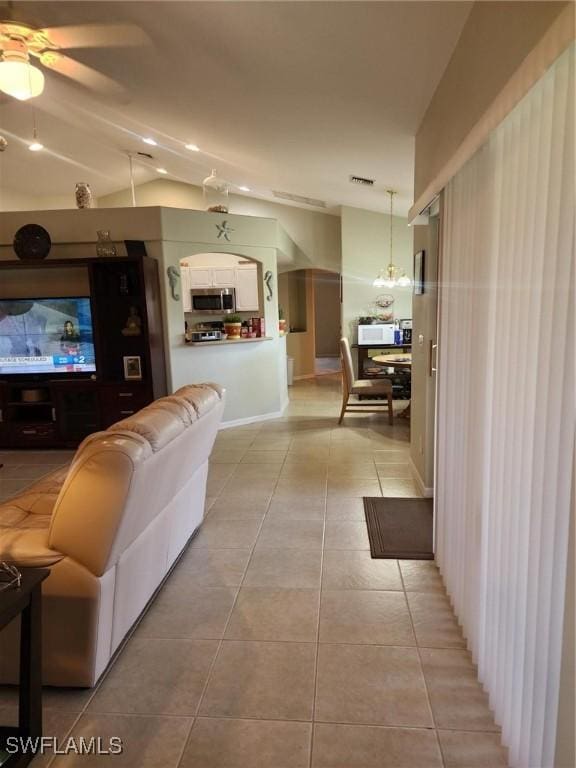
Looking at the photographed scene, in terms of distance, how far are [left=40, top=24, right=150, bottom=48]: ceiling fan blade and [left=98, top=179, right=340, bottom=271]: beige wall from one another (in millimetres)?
4554

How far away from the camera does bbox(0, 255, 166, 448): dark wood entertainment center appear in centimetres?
503

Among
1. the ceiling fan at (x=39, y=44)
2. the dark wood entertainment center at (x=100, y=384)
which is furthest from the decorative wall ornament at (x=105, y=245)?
the ceiling fan at (x=39, y=44)

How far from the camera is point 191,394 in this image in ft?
→ 8.50

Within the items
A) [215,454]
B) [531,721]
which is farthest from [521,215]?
[215,454]

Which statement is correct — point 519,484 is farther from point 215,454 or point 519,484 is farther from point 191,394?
point 215,454

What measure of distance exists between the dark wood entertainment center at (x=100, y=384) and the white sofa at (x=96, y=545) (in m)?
3.00

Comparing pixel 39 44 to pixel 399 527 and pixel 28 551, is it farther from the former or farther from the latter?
pixel 399 527

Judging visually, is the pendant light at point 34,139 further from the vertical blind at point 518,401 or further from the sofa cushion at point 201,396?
the vertical blind at point 518,401

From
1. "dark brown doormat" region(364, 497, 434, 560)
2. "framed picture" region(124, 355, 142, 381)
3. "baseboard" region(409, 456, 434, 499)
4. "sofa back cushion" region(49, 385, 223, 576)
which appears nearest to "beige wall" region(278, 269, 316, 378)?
"framed picture" region(124, 355, 142, 381)

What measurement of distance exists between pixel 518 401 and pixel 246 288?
6.17m

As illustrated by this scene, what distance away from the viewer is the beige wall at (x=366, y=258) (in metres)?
7.54

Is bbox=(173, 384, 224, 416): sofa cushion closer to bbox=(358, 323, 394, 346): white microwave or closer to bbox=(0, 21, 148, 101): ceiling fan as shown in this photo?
bbox=(0, 21, 148, 101): ceiling fan

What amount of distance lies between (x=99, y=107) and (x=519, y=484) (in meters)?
4.77

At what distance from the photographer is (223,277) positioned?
7.44 metres
